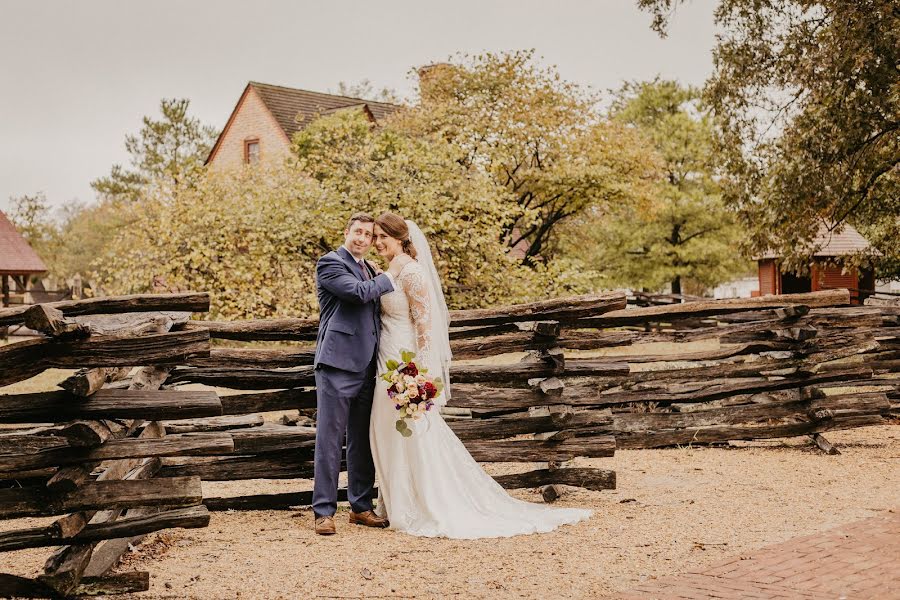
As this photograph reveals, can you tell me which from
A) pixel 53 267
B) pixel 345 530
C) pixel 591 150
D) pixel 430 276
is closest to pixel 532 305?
pixel 430 276

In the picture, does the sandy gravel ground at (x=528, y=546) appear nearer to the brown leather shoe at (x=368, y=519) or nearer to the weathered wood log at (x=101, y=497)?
the brown leather shoe at (x=368, y=519)

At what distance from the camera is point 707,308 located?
31.8ft

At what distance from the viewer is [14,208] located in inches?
1757

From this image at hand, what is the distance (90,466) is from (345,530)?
7.08 ft

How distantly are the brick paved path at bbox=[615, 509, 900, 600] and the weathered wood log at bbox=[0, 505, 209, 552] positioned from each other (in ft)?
7.89

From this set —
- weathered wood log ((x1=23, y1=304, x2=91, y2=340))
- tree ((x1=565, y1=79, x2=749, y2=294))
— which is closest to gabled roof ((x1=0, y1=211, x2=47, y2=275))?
tree ((x1=565, y1=79, x2=749, y2=294))

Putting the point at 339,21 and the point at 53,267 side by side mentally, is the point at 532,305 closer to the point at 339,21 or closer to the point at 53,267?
the point at 339,21

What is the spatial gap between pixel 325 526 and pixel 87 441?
2065 mm

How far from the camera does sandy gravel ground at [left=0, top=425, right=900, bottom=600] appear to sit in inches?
208

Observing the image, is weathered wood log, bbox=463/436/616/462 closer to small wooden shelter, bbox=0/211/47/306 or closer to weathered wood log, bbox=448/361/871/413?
weathered wood log, bbox=448/361/871/413

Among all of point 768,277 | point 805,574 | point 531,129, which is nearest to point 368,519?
point 805,574

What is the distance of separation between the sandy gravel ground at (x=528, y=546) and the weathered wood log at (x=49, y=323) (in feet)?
5.33

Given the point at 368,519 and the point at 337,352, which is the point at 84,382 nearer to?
the point at 337,352

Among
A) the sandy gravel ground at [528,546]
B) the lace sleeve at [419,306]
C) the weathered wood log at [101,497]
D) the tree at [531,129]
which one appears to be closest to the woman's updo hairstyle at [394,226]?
the lace sleeve at [419,306]
